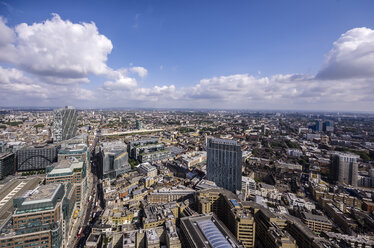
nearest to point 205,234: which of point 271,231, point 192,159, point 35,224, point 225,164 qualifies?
point 271,231

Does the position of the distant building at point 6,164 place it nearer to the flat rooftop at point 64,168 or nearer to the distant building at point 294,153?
the flat rooftop at point 64,168

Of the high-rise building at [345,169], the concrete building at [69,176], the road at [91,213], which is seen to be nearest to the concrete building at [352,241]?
the high-rise building at [345,169]

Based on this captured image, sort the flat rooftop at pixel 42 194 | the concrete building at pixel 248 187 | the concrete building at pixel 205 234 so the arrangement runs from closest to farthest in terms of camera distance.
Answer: the concrete building at pixel 205 234, the flat rooftop at pixel 42 194, the concrete building at pixel 248 187

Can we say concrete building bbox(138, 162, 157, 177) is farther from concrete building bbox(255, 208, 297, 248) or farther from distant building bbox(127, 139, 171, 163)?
concrete building bbox(255, 208, 297, 248)

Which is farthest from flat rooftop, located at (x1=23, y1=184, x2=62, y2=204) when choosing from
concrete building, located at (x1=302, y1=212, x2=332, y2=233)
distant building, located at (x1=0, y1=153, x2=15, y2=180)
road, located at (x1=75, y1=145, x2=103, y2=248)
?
concrete building, located at (x1=302, y1=212, x2=332, y2=233)

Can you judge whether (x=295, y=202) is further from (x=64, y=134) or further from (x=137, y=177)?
(x=64, y=134)
